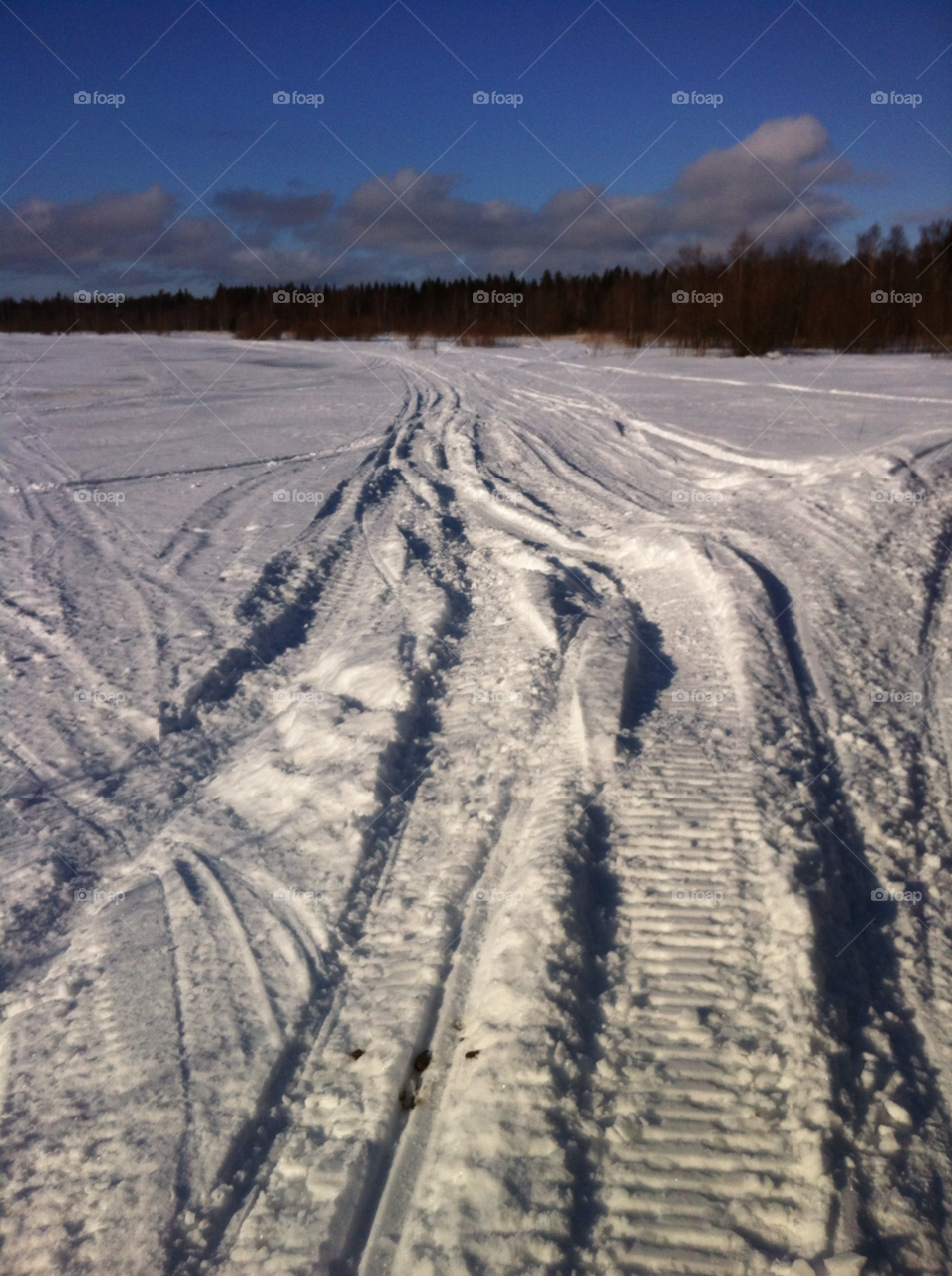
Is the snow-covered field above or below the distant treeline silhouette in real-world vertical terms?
below

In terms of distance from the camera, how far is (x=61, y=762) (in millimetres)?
3588

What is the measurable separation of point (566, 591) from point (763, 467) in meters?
4.04

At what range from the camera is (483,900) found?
8.98 feet

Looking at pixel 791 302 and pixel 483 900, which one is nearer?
pixel 483 900

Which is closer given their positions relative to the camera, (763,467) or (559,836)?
(559,836)

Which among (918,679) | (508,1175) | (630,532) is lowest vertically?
(508,1175)

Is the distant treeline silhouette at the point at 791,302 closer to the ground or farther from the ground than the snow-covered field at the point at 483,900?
farther from the ground

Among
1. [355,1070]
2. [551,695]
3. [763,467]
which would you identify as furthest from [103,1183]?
[763,467]

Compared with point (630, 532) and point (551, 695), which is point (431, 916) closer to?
point (551, 695)

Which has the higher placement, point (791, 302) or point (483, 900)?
point (791, 302)

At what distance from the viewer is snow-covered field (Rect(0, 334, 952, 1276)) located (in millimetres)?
1919

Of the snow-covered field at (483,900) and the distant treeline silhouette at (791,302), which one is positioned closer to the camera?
the snow-covered field at (483,900)

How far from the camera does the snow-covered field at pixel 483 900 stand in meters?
1.92

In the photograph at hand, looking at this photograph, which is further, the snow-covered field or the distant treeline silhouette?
the distant treeline silhouette
